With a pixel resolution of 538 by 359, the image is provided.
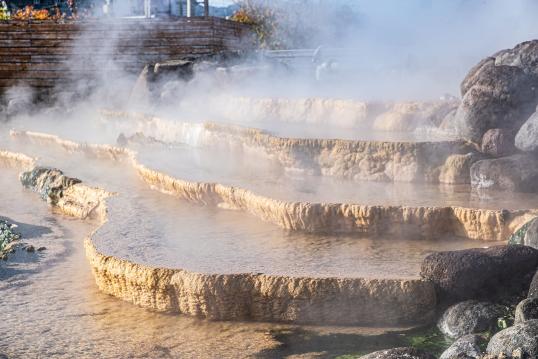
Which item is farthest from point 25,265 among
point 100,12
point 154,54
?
point 100,12

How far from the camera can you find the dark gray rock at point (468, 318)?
398 cm

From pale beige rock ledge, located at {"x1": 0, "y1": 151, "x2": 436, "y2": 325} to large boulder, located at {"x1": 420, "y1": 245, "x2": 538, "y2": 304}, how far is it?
94mm

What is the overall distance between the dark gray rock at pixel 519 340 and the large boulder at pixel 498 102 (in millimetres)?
3927

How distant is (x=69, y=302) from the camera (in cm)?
471

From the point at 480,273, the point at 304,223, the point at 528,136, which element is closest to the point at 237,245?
the point at 304,223

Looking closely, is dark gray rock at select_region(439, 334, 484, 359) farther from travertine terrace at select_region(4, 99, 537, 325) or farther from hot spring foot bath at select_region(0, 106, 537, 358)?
travertine terrace at select_region(4, 99, 537, 325)

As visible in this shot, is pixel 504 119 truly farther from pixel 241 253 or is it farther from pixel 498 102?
pixel 241 253

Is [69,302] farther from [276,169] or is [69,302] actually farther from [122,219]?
[276,169]

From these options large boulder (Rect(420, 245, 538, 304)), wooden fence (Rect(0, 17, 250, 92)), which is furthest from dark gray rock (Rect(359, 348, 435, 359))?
wooden fence (Rect(0, 17, 250, 92))

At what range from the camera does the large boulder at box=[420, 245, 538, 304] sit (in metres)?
4.24

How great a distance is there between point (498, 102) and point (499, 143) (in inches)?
18.8

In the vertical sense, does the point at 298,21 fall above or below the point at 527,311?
above

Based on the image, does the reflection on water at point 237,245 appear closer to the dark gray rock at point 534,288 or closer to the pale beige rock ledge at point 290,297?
the pale beige rock ledge at point 290,297

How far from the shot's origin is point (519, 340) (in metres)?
3.34
